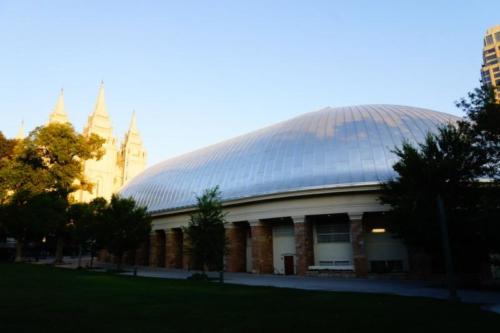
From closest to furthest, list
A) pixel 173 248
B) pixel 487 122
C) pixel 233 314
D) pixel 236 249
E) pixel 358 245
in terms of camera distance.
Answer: pixel 233 314 → pixel 487 122 → pixel 358 245 → pixel 236 249 → pixel 173 248

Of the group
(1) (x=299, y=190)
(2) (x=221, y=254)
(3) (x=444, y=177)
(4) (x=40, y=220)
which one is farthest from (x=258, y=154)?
(4) (x=40, y=220)

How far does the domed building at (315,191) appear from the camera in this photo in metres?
28.4

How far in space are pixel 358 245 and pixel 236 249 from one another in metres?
11.8

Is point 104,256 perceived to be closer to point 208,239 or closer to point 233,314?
point 208,239

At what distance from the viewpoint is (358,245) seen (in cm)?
2734

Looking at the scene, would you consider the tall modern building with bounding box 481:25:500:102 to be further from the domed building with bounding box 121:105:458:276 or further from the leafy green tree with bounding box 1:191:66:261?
the leafy green tree with bounding box 1:191:66:261

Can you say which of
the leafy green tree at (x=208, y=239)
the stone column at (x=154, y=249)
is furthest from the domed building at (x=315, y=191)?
the leafy green tree at (x=208, y=239)

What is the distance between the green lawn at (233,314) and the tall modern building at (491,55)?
468 ft

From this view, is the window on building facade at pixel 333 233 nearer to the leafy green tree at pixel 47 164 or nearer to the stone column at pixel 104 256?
the leafy green tree at pixel 47 164

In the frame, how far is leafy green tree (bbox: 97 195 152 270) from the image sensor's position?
37812 mm

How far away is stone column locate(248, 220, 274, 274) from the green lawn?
57.0 feet

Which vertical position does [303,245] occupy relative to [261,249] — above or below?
above

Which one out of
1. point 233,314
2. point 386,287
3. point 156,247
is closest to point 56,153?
point 156,247

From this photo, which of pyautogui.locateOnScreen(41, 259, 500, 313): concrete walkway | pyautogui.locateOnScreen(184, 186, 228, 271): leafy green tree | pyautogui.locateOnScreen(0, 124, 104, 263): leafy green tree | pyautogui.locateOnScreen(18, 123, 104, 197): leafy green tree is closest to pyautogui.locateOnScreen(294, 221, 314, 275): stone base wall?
pyautogui.locateOnScreen(41, 259, 500, 313): concrete walkway
